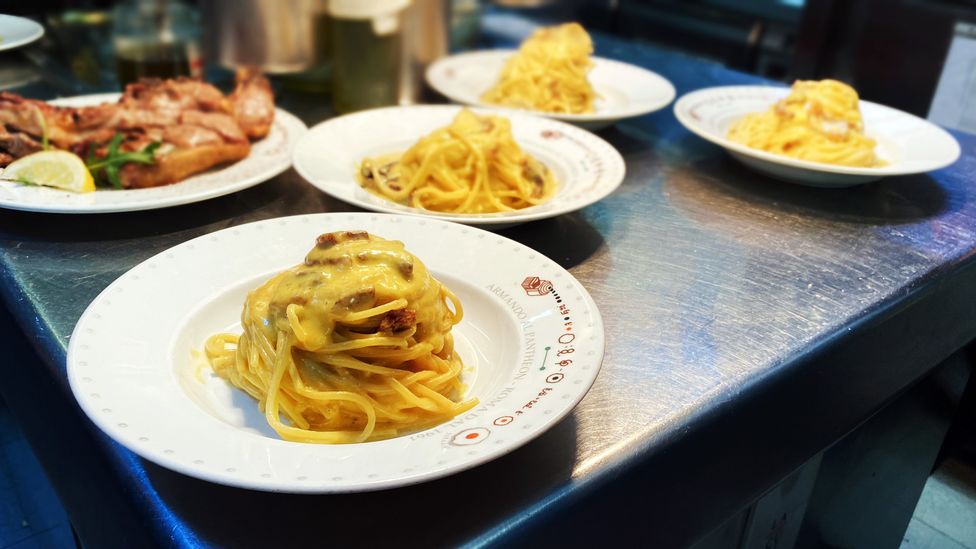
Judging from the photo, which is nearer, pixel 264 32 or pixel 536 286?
pixel 536 286

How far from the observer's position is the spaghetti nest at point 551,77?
7.38ft

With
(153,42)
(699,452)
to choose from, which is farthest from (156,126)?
A: (699,452)

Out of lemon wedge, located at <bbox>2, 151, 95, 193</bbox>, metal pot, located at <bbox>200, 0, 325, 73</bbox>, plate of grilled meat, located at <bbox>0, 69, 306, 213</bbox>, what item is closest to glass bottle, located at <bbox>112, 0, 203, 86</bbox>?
metal pot, located at <bbox>200, 0, 325, 73</bbox>

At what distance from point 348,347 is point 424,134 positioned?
3.48 ft

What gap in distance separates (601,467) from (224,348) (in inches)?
21.3

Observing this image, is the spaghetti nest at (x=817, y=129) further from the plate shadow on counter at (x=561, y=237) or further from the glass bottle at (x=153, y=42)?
the glass bottle at (x=153, y=42)

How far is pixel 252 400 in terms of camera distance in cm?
105

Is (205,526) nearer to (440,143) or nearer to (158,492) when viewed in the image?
(158,492)

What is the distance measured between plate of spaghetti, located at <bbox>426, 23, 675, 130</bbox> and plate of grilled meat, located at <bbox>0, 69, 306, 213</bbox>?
0.60 metres

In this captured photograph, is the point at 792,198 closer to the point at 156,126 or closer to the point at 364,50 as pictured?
the point at 364,50

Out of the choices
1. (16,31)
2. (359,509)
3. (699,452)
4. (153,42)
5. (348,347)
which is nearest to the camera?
(359,509)

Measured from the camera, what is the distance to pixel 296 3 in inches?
86.7

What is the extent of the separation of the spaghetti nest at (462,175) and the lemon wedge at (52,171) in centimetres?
54

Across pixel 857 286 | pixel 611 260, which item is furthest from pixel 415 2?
pixel 857 286
